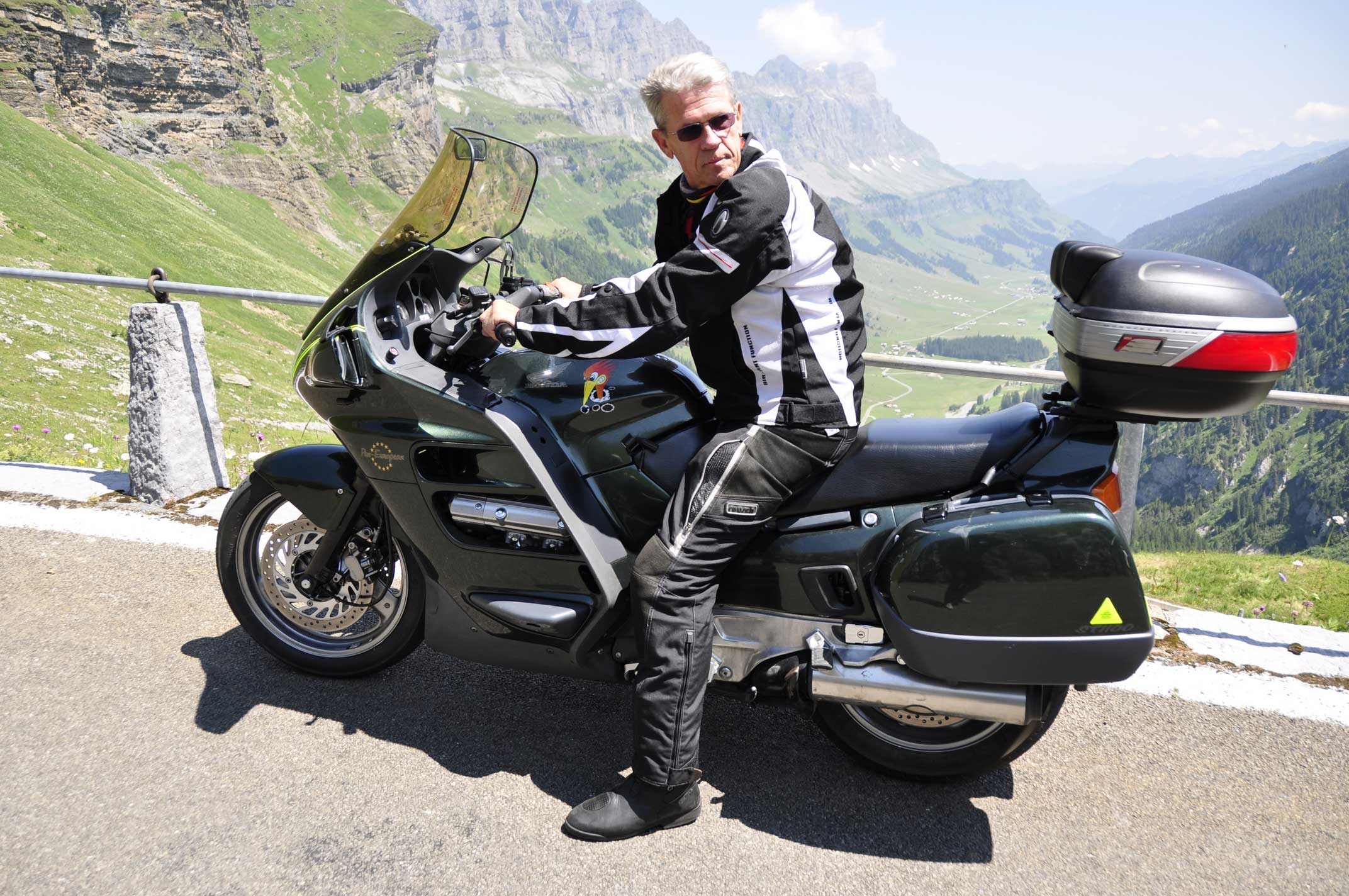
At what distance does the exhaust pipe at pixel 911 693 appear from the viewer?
279 centimetres

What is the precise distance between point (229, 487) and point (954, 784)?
475cm

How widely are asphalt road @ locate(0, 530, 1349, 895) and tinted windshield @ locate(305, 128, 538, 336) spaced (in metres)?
1.57

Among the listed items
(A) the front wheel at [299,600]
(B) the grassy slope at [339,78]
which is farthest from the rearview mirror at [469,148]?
(B) the grassy slope at [339,78]

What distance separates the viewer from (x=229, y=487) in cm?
580

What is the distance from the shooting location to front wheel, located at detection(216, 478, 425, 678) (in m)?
3.67

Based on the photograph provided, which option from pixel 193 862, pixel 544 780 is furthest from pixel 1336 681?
pixel 193 862

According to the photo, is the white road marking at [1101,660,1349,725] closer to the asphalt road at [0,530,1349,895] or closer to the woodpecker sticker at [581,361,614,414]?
the asphalt road at [0,530,1349,895]

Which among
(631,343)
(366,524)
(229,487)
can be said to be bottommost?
(229,487)

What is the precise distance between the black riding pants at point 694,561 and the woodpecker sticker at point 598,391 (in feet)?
1.29

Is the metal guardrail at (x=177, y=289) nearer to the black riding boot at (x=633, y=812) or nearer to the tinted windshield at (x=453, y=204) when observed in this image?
the tinted windshield at (x=453, y=204)

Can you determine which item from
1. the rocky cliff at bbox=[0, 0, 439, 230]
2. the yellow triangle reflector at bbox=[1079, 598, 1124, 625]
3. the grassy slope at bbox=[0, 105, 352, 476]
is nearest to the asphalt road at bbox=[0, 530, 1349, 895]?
the yellow triangle reflector at bbox=[1079, 598, 1124, 625]

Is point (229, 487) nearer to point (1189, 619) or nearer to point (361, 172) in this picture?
point (1189, 619)

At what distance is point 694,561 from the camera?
111 inches

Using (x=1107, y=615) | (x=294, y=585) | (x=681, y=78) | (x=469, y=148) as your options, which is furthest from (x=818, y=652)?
(x=294, y=585)
